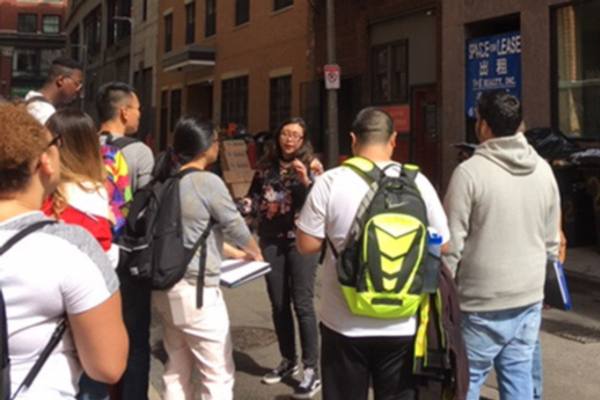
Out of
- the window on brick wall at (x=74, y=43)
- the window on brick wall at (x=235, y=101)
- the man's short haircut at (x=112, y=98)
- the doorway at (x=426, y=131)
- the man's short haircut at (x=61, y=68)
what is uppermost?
the window on brick wall at (x=74, y=43)

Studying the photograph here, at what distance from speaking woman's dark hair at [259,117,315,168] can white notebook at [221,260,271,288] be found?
1.28 meters

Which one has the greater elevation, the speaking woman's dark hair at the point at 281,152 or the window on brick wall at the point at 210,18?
the window on brick wall at the point at 210,18

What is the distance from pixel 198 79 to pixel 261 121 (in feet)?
21.1

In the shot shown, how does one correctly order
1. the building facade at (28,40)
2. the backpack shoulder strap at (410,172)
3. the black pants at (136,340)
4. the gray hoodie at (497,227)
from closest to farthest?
the backpack shoulder strap at (410,172), the gray hoodie at (497,227), the black pants at (136,340), the building facade at (28,40)

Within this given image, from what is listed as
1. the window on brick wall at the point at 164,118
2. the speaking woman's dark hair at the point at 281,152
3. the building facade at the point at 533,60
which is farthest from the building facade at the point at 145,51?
the speaking woman's dark hair at the point at 281,152

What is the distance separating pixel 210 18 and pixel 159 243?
2410 centimetres

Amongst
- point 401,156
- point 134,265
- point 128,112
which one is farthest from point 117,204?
point 401,156

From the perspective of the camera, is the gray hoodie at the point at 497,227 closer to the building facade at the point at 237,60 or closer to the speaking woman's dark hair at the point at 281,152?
the speaking woman's dark hair at the point at 281,152

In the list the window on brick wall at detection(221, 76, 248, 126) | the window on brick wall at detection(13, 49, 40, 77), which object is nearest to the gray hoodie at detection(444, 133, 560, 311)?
the window on brick wall at detection(221, 76, 248, 126)

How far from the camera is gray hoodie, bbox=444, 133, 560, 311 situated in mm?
3281

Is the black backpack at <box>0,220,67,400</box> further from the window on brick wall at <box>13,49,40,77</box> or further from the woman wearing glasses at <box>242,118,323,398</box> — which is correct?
the window on brick wall at <box>13,49,40,77</box>

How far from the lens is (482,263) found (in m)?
3.30

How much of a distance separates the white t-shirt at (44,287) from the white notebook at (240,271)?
6.10ft

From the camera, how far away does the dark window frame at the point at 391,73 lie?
16.3 meters
